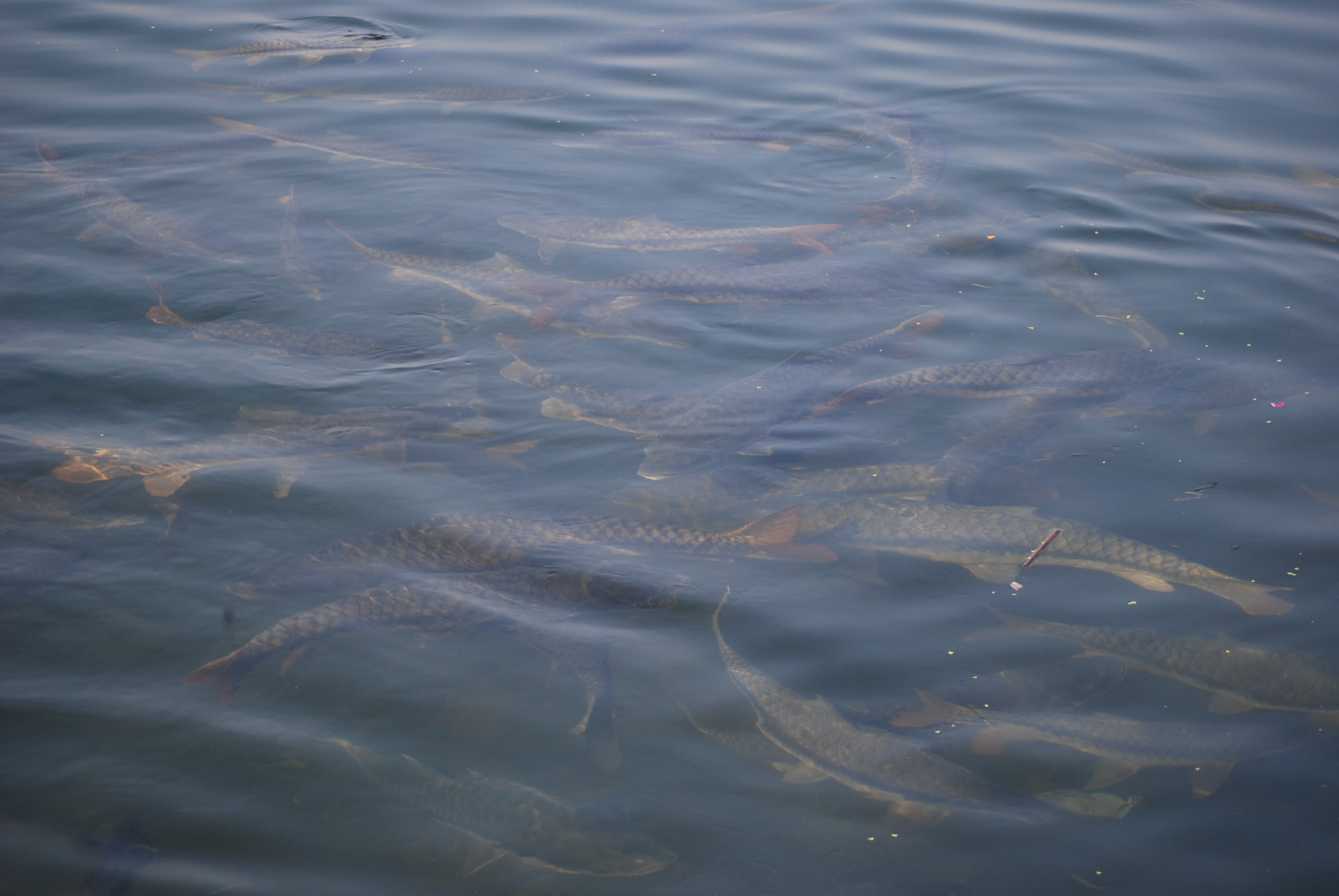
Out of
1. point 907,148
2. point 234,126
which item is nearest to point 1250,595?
point 907,148

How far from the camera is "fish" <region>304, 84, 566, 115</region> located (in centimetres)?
855

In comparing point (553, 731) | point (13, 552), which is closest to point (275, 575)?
point (13, 552)

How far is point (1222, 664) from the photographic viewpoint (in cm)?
351

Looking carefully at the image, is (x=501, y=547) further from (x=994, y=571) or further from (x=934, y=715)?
(x=994, y=571)

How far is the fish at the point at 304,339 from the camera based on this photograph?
205 inches

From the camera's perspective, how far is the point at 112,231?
20.4 feet

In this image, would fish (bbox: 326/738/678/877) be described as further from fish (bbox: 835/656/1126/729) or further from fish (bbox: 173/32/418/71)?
fish (bbox: 173/32/418/71)

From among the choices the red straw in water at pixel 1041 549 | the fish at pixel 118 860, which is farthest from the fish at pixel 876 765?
the fish at pixel 118 860

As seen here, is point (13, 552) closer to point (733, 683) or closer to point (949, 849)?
point (733, 683)

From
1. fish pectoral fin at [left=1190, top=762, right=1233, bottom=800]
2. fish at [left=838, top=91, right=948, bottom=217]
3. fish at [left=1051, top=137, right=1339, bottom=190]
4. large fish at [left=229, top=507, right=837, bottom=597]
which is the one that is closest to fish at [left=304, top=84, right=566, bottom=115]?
fish at [left=838, top=91, right=948, bottom=217]

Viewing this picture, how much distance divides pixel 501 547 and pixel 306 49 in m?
7.96

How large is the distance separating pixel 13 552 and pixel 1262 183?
8970 mm

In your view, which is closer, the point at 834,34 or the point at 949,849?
the point at 949,849

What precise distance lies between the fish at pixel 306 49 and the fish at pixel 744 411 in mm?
6894
